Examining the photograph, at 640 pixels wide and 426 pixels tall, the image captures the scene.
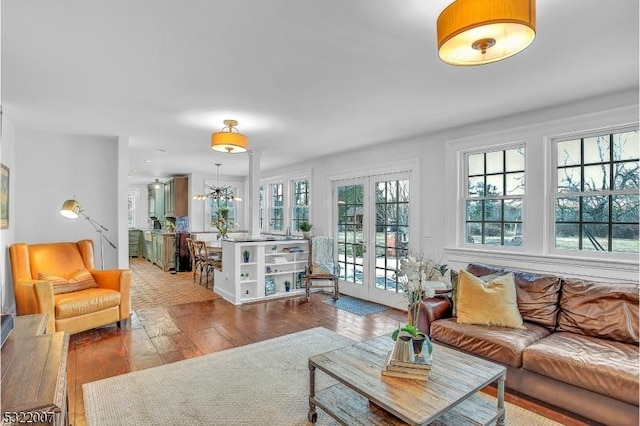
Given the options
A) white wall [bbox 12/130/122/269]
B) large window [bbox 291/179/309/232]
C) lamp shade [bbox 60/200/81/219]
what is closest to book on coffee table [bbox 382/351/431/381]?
lamp shade [bbox 60/200/81/219]

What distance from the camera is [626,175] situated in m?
3.05

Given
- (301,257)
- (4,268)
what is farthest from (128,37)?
(301,257)

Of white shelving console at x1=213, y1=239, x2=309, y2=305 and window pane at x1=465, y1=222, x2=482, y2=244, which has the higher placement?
window pane at x1=465, y1=222, x2=482, y2=244

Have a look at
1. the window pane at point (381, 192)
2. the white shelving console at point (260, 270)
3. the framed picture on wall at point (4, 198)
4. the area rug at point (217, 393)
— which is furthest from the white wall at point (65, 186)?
the window pane at point (381, 192)

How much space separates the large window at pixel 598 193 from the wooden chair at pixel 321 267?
10.4ft

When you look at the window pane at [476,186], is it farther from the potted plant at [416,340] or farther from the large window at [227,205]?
the large window at [227,205]

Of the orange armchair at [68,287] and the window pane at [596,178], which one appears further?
the orange armchair at [68,287]

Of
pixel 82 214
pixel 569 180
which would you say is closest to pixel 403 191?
pixel 569 180

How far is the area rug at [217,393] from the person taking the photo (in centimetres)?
226

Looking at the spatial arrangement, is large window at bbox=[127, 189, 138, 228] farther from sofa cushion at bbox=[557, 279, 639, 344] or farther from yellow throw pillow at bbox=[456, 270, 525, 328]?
sofa cushion at bbox=[557, 279, 639, 344]

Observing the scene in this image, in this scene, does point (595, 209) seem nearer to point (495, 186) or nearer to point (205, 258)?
point (495, 186)

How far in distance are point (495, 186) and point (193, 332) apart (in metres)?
3.90

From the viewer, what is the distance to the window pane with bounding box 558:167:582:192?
3.33 metres

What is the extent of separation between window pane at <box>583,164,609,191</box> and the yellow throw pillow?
1159 mm
